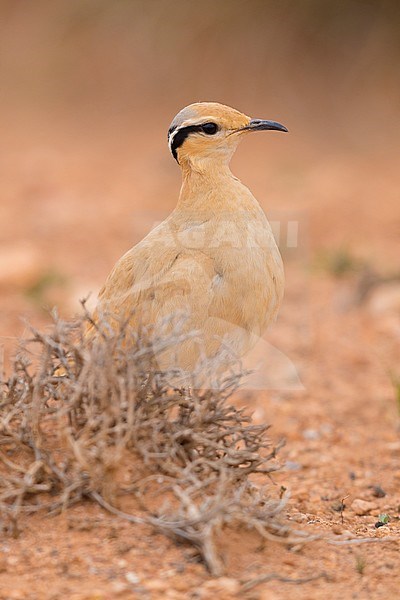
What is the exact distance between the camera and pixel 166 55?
13.8 meters

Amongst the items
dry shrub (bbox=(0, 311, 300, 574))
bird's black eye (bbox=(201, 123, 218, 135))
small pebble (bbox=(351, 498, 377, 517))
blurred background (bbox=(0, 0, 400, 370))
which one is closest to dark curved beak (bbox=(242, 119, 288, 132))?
bird's black eye (bbox=(201, 123, 218, 135))

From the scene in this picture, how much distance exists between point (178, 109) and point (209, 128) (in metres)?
9.56

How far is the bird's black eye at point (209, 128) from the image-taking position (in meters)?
4.19

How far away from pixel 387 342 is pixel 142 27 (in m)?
8.93

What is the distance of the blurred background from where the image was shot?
9906 millimetres

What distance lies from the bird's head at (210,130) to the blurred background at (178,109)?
4.60 metres

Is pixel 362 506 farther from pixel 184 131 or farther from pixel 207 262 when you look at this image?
pixel 184 131

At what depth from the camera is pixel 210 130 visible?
420cm

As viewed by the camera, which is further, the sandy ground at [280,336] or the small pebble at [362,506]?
the small pebble at [362,506]

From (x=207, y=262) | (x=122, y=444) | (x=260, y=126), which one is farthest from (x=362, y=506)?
(x=260, y=126)

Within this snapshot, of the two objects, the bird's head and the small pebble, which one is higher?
the bird's head

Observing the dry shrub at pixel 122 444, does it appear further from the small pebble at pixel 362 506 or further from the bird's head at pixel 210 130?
the bird's head at pixel 210 130

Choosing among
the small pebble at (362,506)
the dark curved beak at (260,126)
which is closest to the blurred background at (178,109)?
the dark curved beak at (260,126)

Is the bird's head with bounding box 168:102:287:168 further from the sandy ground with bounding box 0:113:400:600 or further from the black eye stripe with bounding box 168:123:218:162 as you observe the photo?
the sandy ground with bounding box 0:113:400:600
